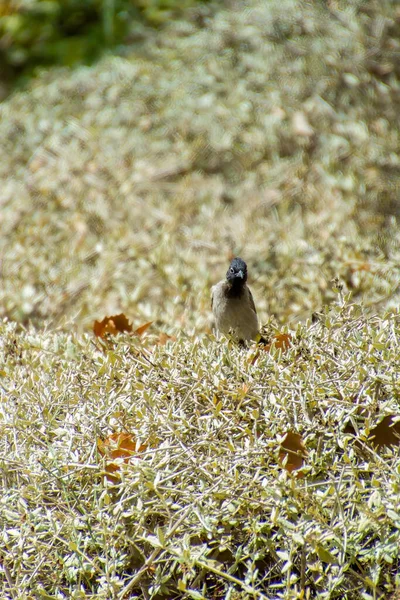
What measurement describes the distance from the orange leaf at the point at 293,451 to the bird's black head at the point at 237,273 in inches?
68.5

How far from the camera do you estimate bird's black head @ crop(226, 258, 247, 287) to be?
14.7ft

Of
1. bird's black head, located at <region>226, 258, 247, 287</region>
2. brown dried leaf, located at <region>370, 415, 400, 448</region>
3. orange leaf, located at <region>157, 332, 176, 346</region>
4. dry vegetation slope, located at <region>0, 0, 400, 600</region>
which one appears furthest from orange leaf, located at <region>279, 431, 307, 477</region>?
bird's black head, located at <region>226, 258, 247, 287</region>

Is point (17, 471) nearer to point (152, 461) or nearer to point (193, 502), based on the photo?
point (152, 461)

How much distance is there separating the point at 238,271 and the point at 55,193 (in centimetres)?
299

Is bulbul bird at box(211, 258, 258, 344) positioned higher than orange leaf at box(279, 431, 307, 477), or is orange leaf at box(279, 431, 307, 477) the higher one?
orange leaf at box(279, 431, 307, 477)

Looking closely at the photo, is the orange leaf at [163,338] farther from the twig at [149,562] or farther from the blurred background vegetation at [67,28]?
the blurred background vegetation at [67,28]

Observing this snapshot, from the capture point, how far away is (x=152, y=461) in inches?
111

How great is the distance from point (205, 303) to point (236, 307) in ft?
2.50

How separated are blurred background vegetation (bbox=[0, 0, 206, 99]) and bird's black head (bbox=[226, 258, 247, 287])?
17.6ft

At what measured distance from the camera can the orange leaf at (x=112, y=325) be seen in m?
4.19

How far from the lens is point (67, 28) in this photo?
9.54 meters

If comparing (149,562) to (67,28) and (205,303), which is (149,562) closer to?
(205,303)

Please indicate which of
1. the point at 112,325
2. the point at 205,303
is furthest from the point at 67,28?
the point at 112,325

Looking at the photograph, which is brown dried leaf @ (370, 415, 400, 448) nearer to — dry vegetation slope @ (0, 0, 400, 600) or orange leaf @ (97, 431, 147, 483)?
dry vegetation slope @ (0, 0, 400, 600)
